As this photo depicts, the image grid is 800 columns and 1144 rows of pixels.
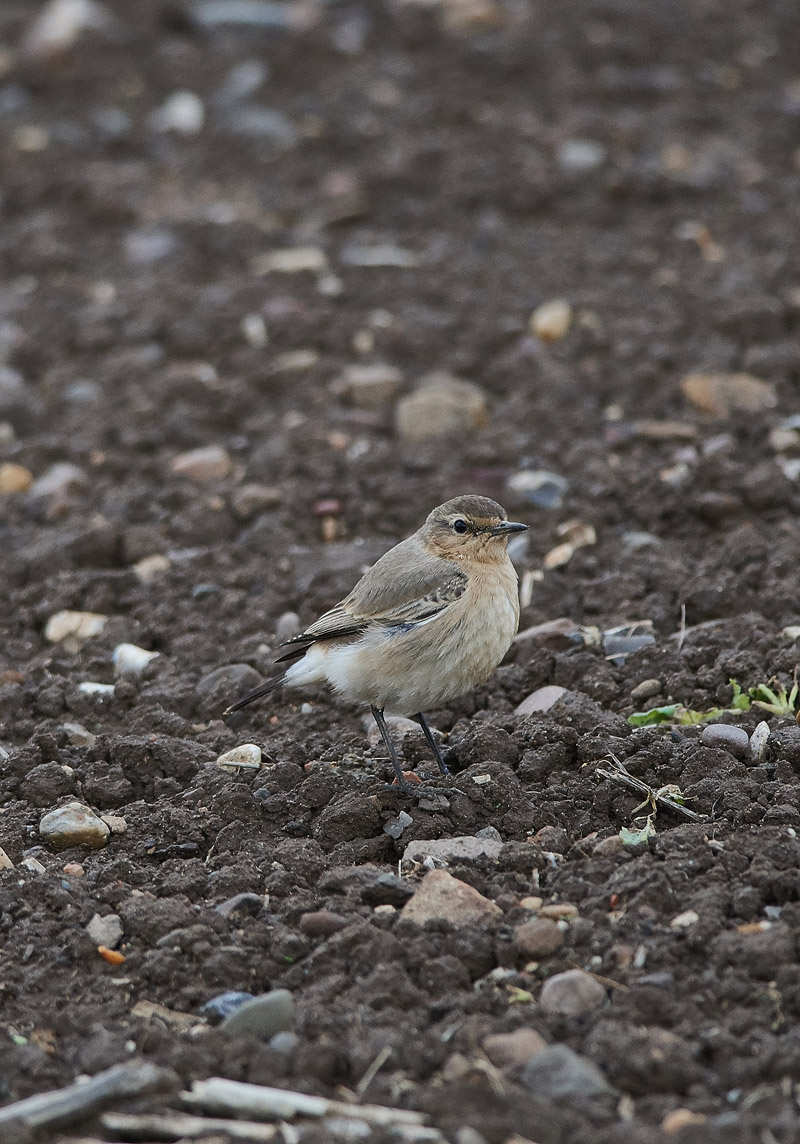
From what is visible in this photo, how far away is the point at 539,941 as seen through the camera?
4.01 m

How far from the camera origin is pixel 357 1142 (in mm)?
3279

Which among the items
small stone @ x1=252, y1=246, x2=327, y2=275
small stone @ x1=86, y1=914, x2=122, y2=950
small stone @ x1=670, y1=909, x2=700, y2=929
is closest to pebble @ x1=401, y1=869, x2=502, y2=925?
small stone @ x1=670, y1=909, x2=700, y2=929

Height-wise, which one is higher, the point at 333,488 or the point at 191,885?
the point at 191,885

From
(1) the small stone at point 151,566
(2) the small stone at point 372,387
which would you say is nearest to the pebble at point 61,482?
(1) the small stone at point 151,566

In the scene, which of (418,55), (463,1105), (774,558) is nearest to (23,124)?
(418,55)

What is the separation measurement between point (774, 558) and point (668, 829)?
2237mm

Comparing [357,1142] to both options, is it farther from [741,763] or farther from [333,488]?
[333,488]

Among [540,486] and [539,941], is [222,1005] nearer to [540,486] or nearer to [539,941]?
[539,941]

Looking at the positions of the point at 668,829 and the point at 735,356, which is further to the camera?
the point at 735,356

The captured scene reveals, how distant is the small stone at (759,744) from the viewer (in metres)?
4.97

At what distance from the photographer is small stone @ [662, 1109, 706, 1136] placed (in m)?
3.30

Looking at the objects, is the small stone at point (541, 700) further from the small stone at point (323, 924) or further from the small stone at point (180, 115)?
the small stone at point (180, 115)

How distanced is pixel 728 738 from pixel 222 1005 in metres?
2.14

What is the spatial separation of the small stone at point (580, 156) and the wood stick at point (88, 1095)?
9087 mm
